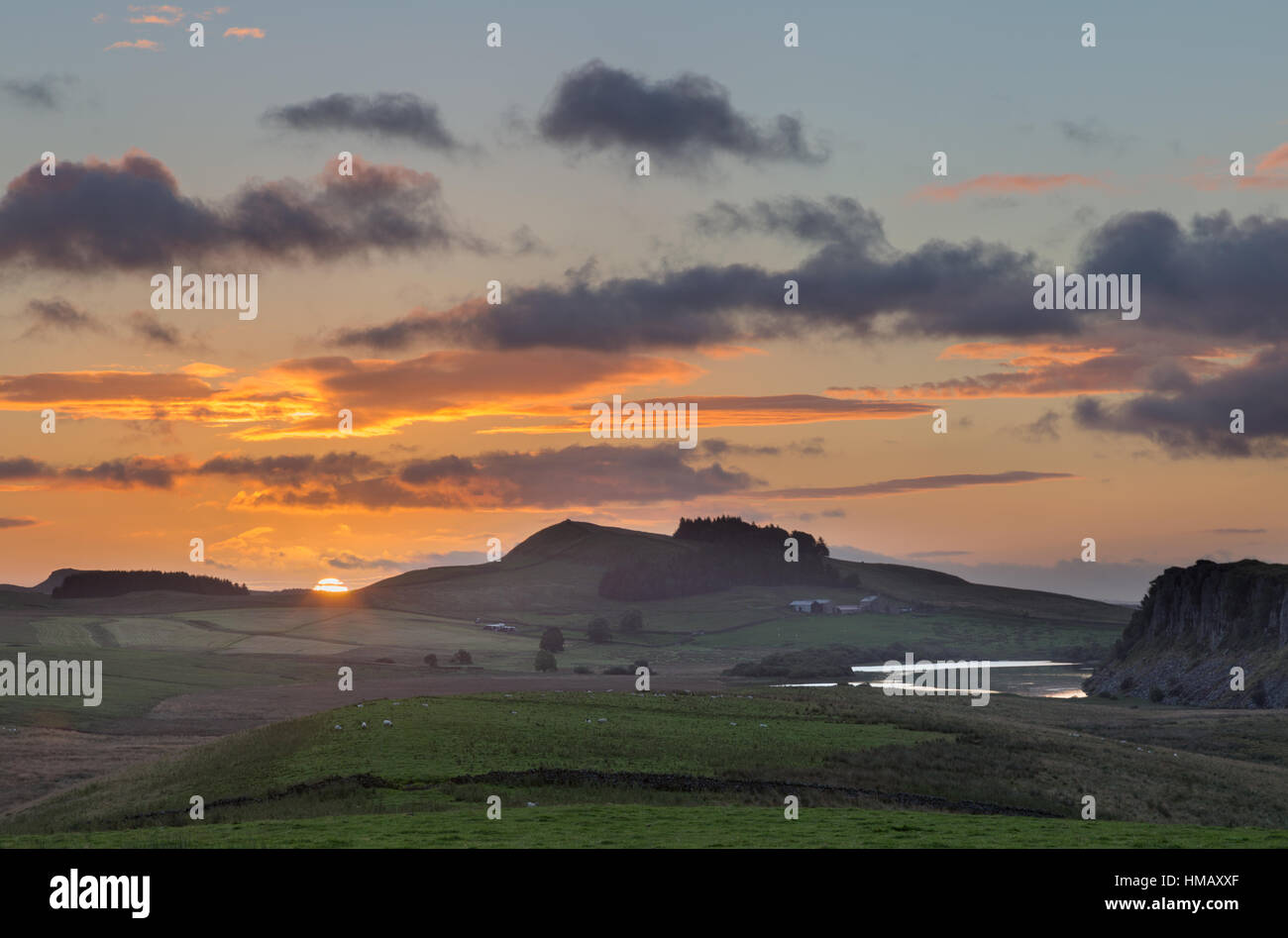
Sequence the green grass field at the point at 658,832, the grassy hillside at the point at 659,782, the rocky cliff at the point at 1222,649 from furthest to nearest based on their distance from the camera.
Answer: the rocky cliff at the point at 1222,649 → the grassy hillside at the point at 659,782 → the green grass field at the point at 658,832

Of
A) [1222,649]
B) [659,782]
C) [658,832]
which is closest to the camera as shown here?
[658,832]

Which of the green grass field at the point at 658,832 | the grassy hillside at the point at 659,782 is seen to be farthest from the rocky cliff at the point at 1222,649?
the green grass field at the point at 658,832

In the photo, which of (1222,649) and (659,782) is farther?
(1222,649)

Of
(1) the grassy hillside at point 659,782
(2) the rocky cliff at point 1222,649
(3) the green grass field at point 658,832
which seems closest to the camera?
(3) the green grass field at point 658,832

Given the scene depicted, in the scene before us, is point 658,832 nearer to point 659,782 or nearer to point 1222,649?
point 659,782

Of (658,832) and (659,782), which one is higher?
(658,832)

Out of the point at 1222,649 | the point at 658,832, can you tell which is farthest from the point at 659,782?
the point at 1222,649

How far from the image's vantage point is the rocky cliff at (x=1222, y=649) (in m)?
161

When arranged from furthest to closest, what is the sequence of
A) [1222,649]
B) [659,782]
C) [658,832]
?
[1222,649]
[659,782]
[658,832]

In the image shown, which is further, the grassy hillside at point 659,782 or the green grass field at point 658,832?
the grassy hillside at point 659,782

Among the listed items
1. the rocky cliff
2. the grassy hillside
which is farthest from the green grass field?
the rocky cliff

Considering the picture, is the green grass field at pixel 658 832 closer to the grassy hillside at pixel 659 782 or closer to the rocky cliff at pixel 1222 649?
the grassy hillside at pixel 659 782

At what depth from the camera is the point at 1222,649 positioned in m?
182
